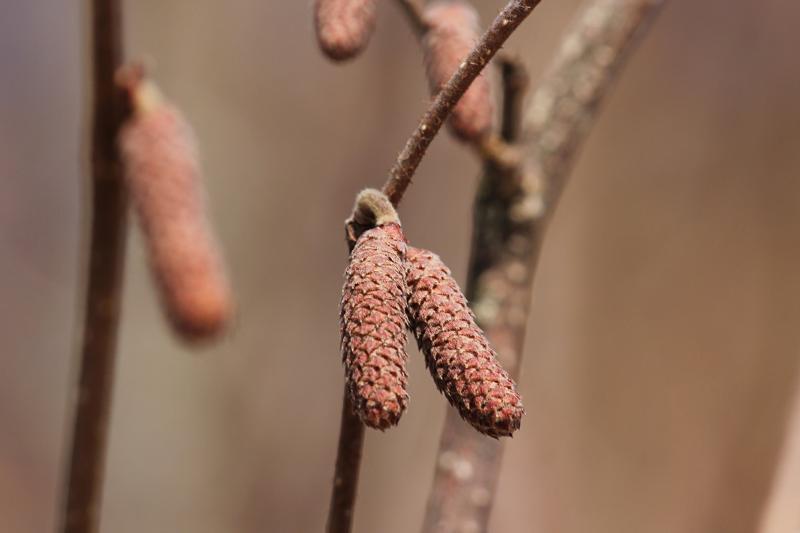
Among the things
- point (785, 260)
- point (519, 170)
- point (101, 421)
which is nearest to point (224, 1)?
point (785, 260)

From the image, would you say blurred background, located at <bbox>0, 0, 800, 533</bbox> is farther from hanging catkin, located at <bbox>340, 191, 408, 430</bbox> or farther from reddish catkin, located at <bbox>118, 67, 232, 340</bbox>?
hanging catkin, located at <bbox>340, 191, 408, 430</bbox>

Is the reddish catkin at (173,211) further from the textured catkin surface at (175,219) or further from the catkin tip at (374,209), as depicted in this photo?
the catkin tip at (374,209)

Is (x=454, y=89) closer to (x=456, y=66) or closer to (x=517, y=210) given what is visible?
(x=456, y=66)

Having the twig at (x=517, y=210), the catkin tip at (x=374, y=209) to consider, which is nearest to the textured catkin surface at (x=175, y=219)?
the catkin tip at (x=374, y=209)

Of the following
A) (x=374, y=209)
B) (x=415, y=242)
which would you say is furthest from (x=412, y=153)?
(x=415, y=242)

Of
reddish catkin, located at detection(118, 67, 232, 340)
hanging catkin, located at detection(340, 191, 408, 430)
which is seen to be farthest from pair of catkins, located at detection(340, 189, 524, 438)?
reddish catkin, located at detection(118, 67, 232, 340)

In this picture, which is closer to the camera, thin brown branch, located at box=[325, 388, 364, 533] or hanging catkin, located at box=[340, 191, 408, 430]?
hanging catkin, located at box=[340, 191, 408, 430]
